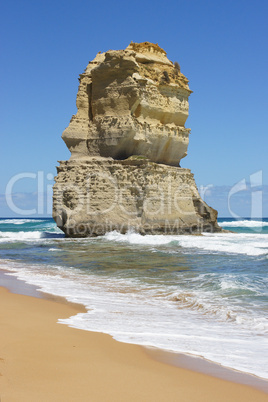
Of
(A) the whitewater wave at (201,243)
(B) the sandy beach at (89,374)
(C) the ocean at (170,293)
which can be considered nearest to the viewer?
(B) the sandy beach at (89,374)

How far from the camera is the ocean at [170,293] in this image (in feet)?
15.5

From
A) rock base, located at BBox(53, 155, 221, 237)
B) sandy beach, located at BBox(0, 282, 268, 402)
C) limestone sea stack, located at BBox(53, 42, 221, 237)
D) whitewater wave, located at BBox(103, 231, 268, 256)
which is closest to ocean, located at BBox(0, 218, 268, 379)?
whitewater wave, located at BBox(103, 231, 268, 256)

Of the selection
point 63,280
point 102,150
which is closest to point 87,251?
point 63,280

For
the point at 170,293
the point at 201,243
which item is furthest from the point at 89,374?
the point at 201,243

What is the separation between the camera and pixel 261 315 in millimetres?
6180

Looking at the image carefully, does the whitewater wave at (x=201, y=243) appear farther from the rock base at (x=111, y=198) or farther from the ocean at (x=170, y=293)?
the rock base at (x=111, y=198)

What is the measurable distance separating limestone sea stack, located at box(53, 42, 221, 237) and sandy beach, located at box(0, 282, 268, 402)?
17386 millimetres

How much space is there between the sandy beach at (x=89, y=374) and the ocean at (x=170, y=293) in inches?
20.0

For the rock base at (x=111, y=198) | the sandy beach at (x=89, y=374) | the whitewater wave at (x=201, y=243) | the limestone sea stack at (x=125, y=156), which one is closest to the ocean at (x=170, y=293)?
the whitewater wave at (x=201, y=243)

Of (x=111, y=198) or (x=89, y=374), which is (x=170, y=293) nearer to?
(x=89, y=374)

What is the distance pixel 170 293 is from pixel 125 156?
16.3m

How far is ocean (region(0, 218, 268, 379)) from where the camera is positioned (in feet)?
15.5

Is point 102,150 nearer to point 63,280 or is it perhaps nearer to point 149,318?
point 63,280

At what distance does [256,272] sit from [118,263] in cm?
412
